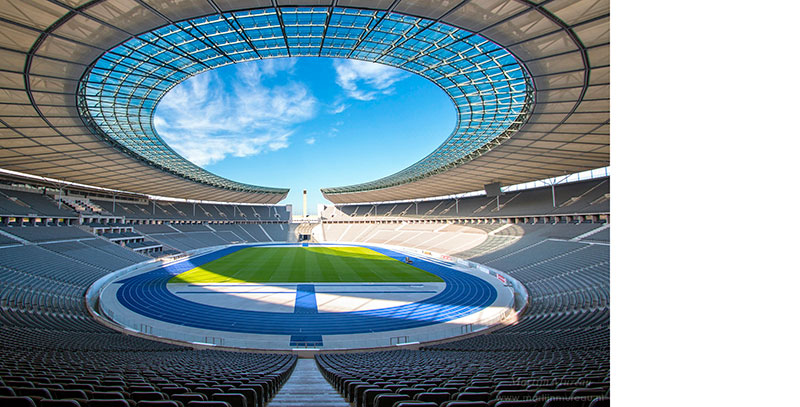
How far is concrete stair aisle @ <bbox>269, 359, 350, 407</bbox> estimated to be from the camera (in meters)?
6.46

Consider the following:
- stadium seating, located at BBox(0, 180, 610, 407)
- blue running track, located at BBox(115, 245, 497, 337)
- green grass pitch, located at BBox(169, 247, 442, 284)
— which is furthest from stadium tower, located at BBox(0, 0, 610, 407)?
green grass pitch, located at BBox(169, 247, 442, 284)

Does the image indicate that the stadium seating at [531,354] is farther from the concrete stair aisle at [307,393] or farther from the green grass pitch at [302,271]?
the green grass pitch at [302,271]

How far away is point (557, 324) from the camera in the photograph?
16625 millimetres

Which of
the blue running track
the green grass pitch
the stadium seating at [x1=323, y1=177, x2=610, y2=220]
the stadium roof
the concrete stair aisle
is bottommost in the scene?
the blue running track

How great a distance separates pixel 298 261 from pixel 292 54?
3113 cm

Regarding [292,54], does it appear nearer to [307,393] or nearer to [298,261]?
[307,393]

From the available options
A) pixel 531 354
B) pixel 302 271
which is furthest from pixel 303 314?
pixel 302 271

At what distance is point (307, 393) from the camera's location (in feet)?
25.1

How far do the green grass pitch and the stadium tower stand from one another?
469mm

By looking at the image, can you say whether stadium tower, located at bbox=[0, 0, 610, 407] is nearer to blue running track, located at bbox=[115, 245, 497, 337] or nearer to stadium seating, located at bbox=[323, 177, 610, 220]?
blue running track, located at bbox=[115, 245, 497, 337]

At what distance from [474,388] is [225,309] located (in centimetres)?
2101
